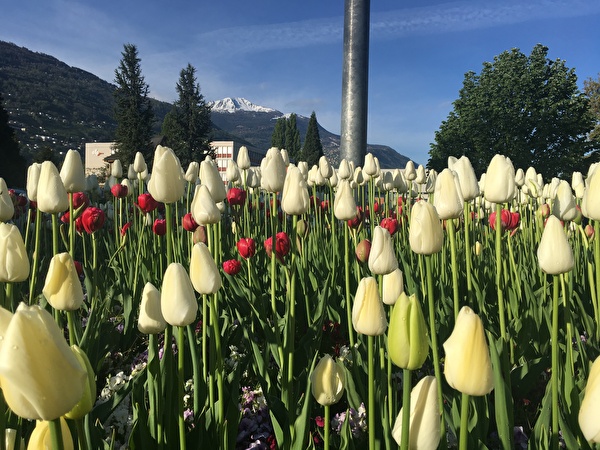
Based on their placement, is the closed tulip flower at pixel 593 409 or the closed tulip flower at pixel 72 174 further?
the closed tulip flower at pixel 72 174

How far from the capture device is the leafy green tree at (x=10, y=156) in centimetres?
2914

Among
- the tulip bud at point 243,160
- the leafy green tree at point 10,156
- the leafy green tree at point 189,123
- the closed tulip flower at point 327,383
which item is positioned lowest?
the closed tulip flower at point 327,383

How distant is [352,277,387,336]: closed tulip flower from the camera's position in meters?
1.15

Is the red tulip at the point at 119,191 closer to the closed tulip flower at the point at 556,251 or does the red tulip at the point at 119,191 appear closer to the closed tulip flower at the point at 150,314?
the closed tulip flower at the point at 150,314

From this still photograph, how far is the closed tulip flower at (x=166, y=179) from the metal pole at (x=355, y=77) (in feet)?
17.1

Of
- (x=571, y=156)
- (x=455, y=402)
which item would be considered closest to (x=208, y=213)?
(x=455, y=402)

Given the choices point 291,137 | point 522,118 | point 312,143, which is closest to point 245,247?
point 522,118

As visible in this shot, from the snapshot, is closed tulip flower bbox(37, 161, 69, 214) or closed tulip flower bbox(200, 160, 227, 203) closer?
closed tulip flower bbox(37, 161, 69, 214)

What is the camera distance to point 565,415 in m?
1.57

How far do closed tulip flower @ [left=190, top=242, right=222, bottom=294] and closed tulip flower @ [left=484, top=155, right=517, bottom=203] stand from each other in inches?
44.8

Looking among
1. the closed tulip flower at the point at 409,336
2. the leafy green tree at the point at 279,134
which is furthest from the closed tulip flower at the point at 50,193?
the leafy green tree at the point at 279,134

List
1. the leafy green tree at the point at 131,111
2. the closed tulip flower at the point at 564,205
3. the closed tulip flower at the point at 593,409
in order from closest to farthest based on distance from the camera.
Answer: the closed tulip flower at the point at 593,409, the closed tulip flower at the point at 564,205, the leafy green tree at the point at 131,111

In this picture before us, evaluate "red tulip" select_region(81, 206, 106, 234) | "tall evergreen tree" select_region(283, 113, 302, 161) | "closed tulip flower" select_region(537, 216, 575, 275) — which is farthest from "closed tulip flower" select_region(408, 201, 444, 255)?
"tall evergreen tree" select_region(283, 113, 302, 161)

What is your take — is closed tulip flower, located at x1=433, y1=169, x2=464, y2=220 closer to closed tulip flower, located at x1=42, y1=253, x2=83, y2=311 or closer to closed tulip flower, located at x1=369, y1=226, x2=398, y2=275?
closed tulip flower, located at x1=369, y1=226, x2=398, y2=275
